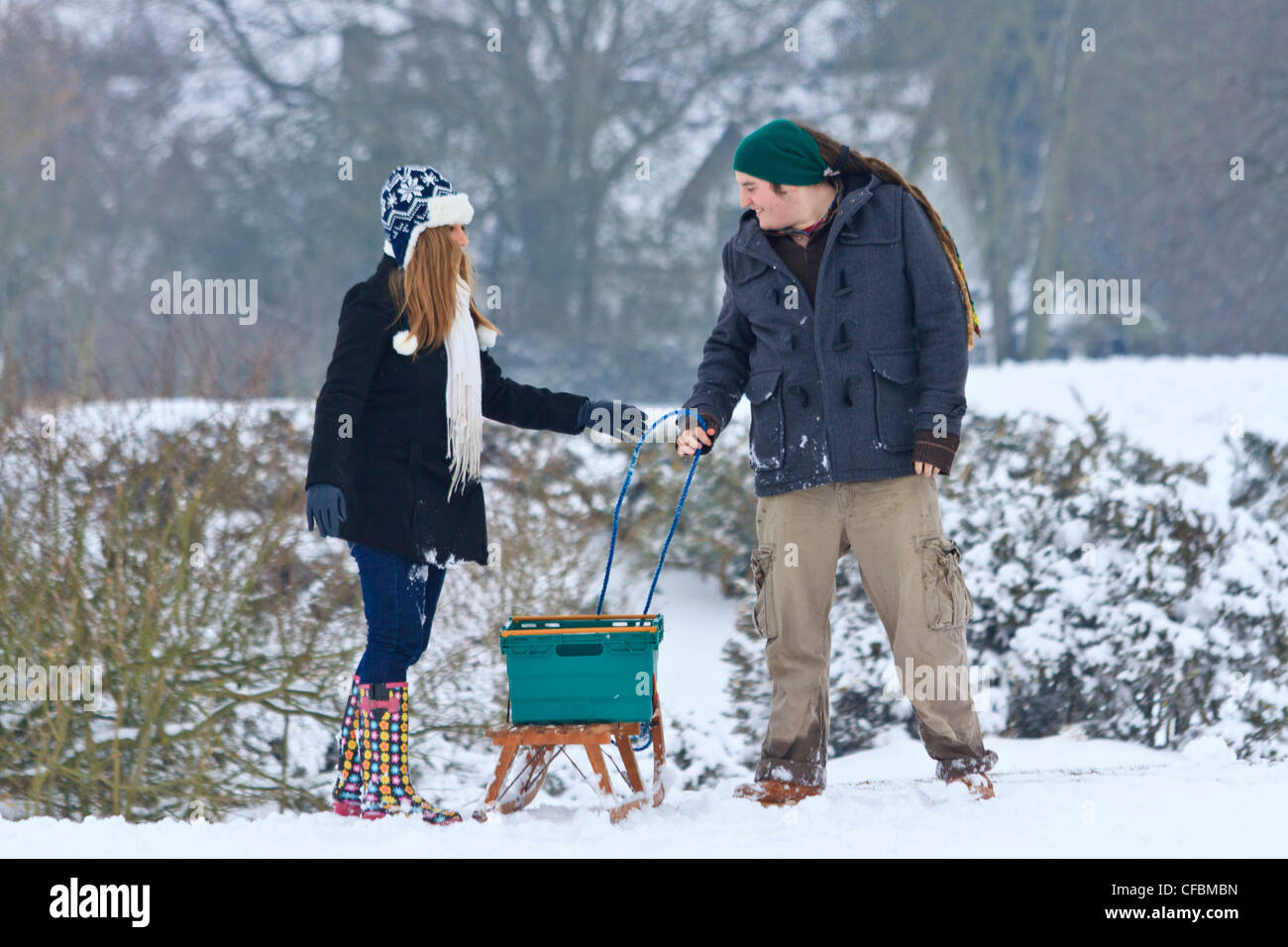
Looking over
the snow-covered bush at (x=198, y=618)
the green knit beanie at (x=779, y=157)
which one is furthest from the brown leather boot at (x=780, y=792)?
the snow-covered bush at (x=198, y=618)

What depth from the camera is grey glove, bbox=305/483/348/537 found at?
3.40 meters

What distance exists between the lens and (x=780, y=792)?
3623 millimetres

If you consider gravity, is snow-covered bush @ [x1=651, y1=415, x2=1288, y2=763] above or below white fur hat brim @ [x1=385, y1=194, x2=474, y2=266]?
below

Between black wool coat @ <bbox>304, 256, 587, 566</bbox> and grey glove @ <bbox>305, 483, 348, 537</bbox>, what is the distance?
2cm

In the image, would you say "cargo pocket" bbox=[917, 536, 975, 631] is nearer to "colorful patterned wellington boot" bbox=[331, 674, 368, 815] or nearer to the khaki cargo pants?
the khaki cargo pants

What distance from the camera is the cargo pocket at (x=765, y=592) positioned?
369cm

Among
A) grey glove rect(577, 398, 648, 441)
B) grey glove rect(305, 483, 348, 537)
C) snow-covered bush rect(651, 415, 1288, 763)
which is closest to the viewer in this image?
grey glove rect(305, 483, 348, 537)

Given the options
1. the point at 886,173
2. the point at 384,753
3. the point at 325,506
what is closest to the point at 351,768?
the point at 384,753

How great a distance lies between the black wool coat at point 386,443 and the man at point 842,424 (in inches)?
24.8

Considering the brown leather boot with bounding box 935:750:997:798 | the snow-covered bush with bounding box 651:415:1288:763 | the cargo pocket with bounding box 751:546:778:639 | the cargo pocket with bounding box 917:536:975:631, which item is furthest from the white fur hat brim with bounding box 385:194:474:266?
the snow-covered bush with bounding box 651:415:1288:763

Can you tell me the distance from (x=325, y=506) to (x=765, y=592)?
116 centimetres

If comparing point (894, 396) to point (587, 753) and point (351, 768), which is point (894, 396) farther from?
point (351, 768)

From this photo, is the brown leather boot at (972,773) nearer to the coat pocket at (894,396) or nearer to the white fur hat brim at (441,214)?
the coat pocket at (894,396)
